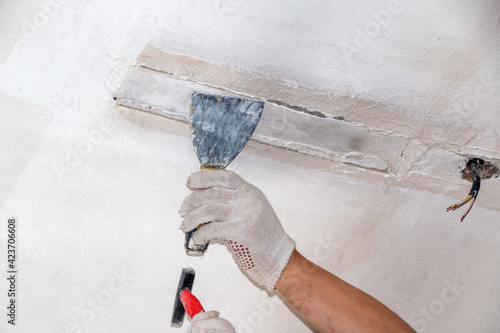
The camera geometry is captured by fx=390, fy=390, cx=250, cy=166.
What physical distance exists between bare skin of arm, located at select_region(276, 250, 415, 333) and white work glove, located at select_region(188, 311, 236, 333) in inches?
9.7

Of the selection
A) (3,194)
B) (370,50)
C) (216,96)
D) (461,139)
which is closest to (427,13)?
(370,50)

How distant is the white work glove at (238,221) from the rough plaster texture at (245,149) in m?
0.19

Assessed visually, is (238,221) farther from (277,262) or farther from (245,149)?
(245,149)

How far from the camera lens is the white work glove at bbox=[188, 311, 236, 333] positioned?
1.22 m

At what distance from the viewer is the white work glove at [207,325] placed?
4.00 feet

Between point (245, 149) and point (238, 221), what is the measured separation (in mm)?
322

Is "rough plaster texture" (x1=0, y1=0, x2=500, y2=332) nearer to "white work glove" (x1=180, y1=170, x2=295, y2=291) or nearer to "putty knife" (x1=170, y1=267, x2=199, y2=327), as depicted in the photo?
"putty knife" (x1=170, y1=267, x2=199, y2=327)

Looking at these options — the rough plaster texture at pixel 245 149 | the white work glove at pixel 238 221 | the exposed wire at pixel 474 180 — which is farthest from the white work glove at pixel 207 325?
the exposed wire at pixel 474 180

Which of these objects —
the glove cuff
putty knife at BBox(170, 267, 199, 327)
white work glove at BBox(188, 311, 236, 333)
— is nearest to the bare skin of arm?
the glove cuff

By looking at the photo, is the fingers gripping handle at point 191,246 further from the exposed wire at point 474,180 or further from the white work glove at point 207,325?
the exposed wire at point 474,180

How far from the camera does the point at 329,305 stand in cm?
137

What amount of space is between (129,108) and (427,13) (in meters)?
1.13

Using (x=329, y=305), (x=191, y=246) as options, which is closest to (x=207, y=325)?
(x=191, y=246)

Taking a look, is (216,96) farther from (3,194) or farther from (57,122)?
(3,194)
